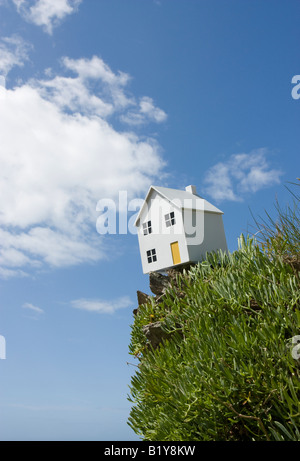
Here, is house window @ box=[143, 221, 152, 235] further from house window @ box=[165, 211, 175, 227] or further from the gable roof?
house window @ box=[165, 211, 175, 227]

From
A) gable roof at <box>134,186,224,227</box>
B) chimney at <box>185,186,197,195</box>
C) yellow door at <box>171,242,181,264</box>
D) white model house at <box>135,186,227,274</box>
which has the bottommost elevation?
yellow door at <box>171,242,181,264</box>

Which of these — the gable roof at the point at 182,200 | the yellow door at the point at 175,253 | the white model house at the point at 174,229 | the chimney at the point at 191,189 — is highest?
the chimney at the point at 191,189

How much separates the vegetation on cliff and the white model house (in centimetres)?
825

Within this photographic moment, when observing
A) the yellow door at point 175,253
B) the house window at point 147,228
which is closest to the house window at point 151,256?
the house window at point 147,228

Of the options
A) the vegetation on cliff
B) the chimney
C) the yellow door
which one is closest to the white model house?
the yellow door

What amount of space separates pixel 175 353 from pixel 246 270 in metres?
1.65

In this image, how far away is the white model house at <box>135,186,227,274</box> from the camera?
15094 millimetres

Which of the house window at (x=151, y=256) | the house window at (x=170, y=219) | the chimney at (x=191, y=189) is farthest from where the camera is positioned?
the chimney at (x=191, y=189)

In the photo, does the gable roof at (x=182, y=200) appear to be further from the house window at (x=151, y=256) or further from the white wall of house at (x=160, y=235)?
the house window at (x=151, y=256)

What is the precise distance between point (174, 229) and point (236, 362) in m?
10.7

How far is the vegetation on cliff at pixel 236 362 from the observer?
4395 millimetres
